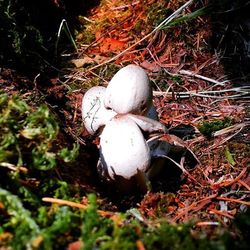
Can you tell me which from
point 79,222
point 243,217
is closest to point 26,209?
point 79,222

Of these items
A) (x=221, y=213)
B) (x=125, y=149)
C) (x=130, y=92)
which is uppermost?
(x=130, y=92)

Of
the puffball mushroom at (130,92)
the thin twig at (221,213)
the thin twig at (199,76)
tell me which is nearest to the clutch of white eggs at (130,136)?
the puffball mushroom at (130,92)

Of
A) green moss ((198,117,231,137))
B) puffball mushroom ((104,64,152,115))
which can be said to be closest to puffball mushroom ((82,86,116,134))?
puffball mushroom ((104,64,152,115))

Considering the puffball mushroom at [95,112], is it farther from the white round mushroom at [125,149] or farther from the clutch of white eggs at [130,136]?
the white round mushroom at [125,149]

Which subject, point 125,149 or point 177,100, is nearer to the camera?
point 125,149

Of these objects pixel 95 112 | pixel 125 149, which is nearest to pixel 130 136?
pixel 125 149

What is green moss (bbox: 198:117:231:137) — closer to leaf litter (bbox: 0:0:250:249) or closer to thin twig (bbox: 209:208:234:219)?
leaf litter (bbox: 0:0:250:249)

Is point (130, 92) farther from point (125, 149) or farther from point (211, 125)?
point (211, 125)
